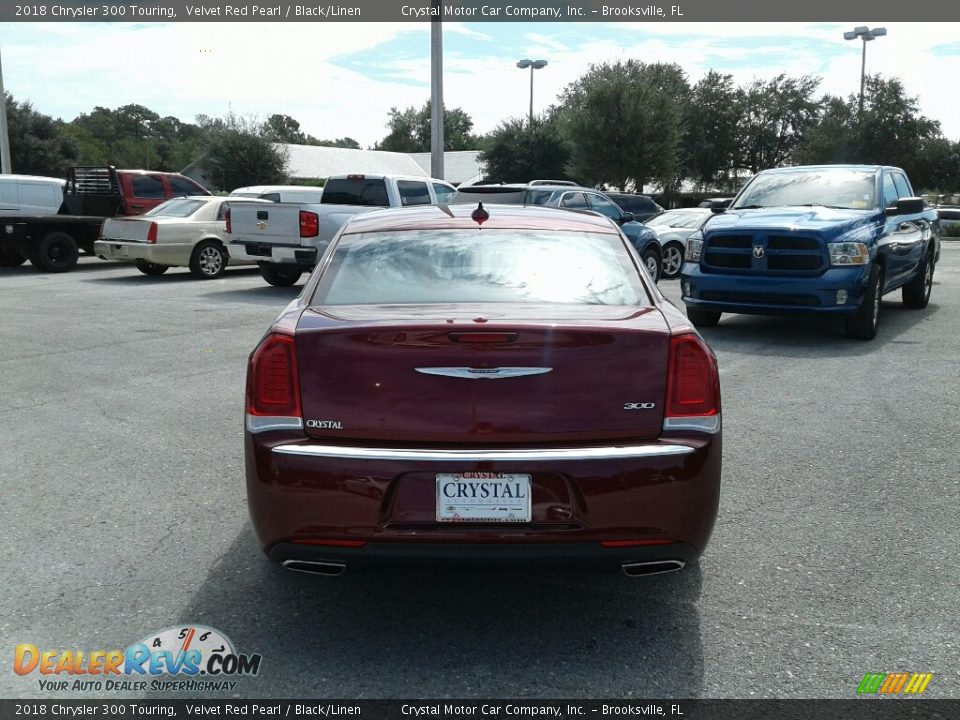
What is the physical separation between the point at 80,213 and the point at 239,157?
115 ft

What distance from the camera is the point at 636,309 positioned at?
376 centimetres

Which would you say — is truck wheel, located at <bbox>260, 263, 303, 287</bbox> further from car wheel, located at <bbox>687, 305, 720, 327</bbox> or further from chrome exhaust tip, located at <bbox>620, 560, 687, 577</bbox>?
chrome exhaust tip, located at <bbox>620, 560, 687, 577</bbox>

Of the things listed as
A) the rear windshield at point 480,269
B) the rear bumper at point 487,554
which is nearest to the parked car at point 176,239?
the rear windshield at point 480,269

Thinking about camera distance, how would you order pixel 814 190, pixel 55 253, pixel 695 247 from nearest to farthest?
pixel 695 247 < pixel 814 190 < pixel 55 253

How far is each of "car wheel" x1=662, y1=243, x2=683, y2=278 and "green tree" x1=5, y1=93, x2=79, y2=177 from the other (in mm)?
48477

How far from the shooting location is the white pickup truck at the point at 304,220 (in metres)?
15.0

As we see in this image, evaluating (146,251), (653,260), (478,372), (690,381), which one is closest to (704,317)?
(653,260)

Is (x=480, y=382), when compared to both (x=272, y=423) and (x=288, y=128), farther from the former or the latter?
(x=288, y=128)

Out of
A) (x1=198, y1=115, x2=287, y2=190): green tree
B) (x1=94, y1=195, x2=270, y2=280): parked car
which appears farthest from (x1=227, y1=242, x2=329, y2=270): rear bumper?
(x1=198, y1=115, x2=287, y2=190): green tree

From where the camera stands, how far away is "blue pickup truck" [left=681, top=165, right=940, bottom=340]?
10227 millimetres

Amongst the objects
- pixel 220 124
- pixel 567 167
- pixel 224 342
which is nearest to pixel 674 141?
pixel 567 167

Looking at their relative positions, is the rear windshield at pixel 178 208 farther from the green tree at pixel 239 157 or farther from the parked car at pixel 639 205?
the green tree at pixel 239 157

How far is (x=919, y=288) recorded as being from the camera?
13.4 metres

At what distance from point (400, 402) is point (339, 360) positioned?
273 millimetres
